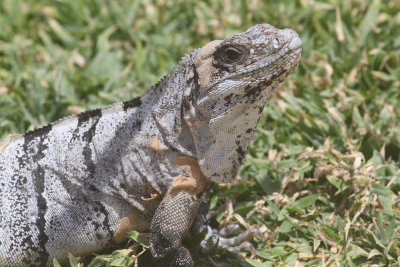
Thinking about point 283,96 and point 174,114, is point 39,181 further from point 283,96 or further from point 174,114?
point 283,96

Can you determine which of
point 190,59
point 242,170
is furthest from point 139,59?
point 190,59

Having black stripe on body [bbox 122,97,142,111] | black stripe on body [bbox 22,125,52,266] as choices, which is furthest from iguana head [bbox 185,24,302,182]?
black stripe on body [bbox 22,125,52,266]

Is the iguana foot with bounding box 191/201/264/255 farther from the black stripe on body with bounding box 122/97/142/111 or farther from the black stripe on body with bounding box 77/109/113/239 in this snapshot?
the black stripe on body with bounding box 122/97/142/111

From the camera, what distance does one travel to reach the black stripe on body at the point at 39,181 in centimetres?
424

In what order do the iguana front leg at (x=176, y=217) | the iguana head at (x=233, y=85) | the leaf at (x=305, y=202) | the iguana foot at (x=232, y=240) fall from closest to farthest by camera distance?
the iguana head at (x=233, y=85) < the iguana front leg at (x=176, y=217) < the iguana foot at (x=232, y=240) < the leaf at (x=305, y=202)

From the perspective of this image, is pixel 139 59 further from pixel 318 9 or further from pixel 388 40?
pixel 388 40

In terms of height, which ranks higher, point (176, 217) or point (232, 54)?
point (232, 54)

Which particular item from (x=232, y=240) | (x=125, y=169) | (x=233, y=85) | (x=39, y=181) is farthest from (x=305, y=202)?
(x=39, y=181)

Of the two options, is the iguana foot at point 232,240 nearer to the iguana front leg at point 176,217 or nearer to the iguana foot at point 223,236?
the iguana foot at point 223,236

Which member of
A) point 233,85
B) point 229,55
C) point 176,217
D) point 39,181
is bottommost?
point 176,217

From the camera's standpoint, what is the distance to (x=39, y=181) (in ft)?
14.0

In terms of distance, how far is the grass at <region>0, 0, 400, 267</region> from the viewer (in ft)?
15.1

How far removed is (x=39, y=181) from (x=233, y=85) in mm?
1659

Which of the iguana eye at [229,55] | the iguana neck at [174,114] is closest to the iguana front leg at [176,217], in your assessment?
the iguana neck at [174,114]
